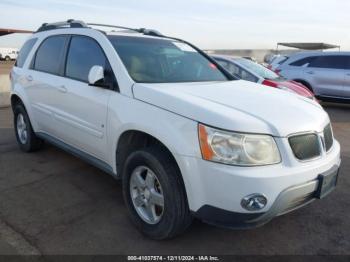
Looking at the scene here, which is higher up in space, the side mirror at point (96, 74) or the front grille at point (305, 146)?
the side mirror at point (96, 74)

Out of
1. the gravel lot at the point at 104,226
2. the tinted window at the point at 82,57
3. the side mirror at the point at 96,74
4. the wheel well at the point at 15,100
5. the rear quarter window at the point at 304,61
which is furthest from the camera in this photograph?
the rear quarter window at the point at 304,61

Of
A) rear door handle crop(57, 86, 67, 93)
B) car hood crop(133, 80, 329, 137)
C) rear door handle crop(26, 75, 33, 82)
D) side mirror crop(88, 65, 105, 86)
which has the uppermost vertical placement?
side mirror crop(88, 65, 105, 86)

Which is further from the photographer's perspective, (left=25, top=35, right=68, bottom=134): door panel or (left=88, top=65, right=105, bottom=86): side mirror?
(left=25, top=35, right=68, bottom=134): door panel

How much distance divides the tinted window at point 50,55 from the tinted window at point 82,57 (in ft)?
0.84

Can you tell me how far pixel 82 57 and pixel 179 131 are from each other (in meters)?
1.85

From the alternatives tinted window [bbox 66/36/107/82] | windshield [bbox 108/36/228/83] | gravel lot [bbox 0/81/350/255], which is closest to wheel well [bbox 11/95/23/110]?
gravel lot [bbox 0/81/350/255]

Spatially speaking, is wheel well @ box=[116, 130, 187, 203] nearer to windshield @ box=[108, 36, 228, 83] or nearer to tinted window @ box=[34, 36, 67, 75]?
windshield @ box=[108, 36, 228, 83]

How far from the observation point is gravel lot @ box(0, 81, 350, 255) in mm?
2986

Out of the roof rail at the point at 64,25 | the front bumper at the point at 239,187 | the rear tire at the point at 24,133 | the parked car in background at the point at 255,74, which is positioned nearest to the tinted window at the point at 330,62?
the parked car in background at the point at 255,74

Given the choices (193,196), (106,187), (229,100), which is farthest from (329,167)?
(106,187)

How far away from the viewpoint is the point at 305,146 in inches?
109

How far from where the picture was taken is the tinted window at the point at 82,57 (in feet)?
12.3

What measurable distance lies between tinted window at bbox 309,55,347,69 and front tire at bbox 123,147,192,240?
9602mm

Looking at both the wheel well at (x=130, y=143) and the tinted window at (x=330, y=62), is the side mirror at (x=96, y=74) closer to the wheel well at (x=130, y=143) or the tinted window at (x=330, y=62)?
the wheel well at (x=130, y=143)
